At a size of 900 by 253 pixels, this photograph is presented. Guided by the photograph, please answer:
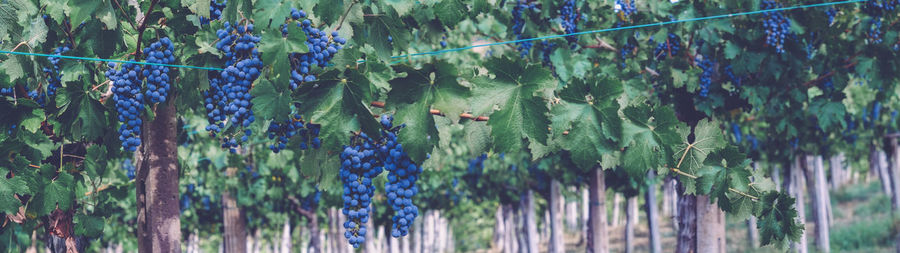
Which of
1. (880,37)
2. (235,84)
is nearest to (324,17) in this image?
(235,84)

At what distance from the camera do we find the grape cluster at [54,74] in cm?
383

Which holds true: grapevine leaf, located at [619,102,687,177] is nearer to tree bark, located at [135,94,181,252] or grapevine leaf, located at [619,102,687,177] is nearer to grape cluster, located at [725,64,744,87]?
tree bark, located at [135,94,181,252]

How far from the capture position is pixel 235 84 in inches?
123

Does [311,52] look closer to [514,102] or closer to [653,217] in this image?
[514,102]

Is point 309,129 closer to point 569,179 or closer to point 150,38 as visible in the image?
point 150,38

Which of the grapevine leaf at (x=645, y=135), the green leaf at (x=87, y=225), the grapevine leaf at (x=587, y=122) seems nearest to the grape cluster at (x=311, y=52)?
the grapevine leaf at (x=587, y=122)

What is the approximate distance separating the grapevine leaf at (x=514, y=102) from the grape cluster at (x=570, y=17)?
10.9 ft

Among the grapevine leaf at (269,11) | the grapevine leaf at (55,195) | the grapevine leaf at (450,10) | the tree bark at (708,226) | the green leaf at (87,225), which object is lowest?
the tree bark at (708,226)

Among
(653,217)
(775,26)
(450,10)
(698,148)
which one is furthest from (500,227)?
(450,10)

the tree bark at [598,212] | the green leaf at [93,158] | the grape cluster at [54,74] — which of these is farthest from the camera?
the tree bark at [598,212]

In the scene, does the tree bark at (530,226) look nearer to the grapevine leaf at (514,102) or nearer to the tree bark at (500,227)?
the tree bark at (500,227)

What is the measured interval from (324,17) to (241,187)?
9855 millimetres

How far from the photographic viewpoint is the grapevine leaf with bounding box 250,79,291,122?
294cm

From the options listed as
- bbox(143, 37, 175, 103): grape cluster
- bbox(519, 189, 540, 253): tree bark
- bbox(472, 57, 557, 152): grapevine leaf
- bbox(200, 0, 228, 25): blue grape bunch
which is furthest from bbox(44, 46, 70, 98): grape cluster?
bbox(519, 189, 540, 253): tree bark
